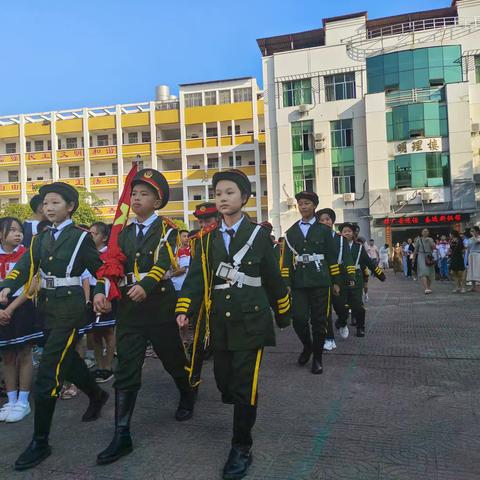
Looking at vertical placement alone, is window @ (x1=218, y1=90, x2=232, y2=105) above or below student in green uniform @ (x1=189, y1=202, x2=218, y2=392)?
above

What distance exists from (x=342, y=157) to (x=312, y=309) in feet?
98.8

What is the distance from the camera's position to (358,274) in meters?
8.43

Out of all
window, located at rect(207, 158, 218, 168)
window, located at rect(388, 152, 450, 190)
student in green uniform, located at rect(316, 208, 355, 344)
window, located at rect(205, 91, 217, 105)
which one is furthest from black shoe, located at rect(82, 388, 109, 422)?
window, located at rect(205, 91, 217, 105)

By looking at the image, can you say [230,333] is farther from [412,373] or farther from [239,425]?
[412,373]

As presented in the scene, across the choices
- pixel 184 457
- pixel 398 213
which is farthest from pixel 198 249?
pixel 398 213

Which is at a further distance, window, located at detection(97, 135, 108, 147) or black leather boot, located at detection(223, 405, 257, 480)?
Result: window, located at detection(97, 135, 108, 147)

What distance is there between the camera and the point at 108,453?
3.40 meters

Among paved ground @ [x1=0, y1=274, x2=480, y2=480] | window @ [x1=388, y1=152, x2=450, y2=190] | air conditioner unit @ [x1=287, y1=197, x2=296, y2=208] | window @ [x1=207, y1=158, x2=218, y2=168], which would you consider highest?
window @ [x1=207, y1=158, x2=218, y2=168]

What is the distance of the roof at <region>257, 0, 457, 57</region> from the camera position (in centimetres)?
3488

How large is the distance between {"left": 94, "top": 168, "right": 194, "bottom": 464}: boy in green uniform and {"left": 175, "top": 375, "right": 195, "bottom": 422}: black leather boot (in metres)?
0.08

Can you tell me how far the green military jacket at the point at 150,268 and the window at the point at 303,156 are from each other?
31790mm

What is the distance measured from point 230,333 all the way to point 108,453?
1.22 metres

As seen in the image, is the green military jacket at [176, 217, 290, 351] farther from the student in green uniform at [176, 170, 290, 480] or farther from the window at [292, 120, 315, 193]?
the window at [292, 120, 315, 193]

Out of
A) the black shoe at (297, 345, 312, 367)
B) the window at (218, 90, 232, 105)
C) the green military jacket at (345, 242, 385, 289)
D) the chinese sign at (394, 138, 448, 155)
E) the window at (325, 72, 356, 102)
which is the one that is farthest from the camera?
the window at (218, 90, 232, 105)
